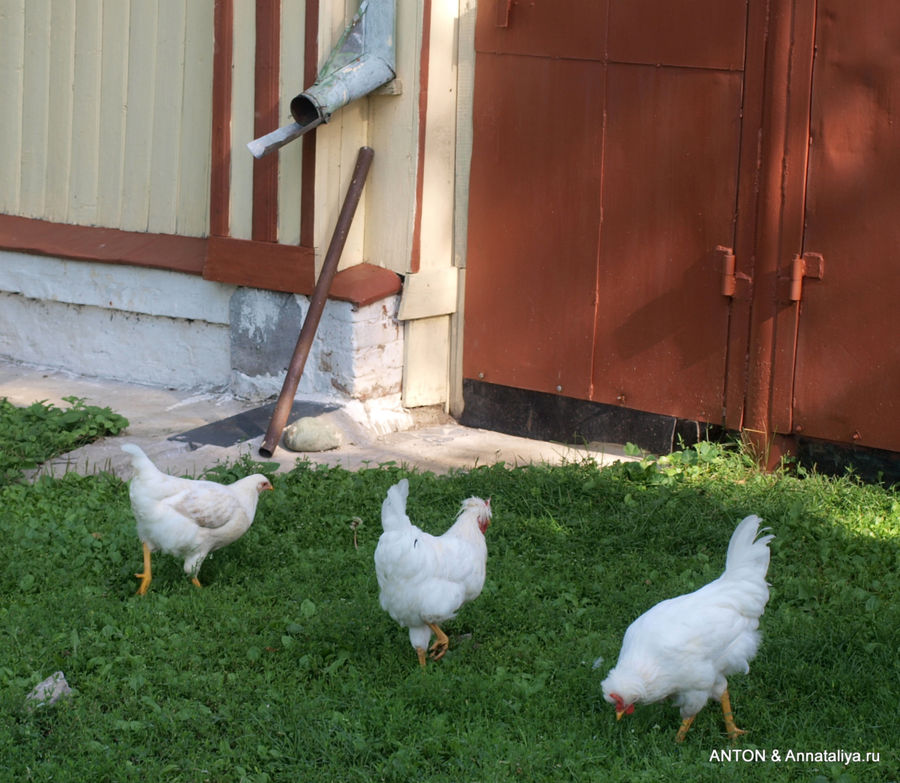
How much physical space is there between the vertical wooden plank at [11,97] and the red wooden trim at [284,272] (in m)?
1.97

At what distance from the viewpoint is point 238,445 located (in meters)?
7.57

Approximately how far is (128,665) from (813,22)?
179 inches

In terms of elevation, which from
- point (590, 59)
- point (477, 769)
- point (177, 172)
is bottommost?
point (477, 769)

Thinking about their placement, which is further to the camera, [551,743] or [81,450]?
[81,450]

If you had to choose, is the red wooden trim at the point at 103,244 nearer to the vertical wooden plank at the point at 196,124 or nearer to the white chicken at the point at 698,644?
the vertical wooden plank at the point at 196,124

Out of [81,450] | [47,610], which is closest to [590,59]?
[81,450]

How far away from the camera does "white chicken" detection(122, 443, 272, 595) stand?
5574 millimetres

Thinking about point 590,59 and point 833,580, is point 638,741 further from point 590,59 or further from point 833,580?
point 590,59

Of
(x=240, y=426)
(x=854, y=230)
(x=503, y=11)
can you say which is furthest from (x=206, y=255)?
(x=854, y=230)

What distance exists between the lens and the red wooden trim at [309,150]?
7770 millimetres

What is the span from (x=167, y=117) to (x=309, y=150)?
1358mm

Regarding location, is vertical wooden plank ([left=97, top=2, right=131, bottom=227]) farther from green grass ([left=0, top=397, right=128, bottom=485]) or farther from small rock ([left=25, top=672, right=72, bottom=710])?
small rock ([left=25, top=672, right=72, bottom=710])

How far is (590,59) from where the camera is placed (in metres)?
7.45

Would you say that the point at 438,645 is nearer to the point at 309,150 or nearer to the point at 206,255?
the point at 309,150
